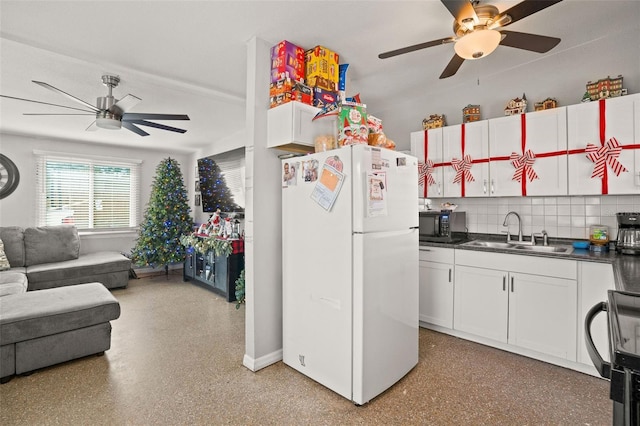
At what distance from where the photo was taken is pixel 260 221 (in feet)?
8.12

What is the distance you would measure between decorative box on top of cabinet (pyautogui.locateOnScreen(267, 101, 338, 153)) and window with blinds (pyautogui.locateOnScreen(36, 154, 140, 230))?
15.6 feet

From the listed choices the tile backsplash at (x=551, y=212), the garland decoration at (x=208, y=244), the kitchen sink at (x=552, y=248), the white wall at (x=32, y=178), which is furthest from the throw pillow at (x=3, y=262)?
the kitchen sink at (x=552, y=248)

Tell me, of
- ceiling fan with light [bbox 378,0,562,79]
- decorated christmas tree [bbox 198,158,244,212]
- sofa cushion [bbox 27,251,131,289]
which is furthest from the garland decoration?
ceiling fan with light [bbox 378,0,562,79]

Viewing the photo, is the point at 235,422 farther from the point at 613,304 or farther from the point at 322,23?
the point at 322,23

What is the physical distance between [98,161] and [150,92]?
3.05m

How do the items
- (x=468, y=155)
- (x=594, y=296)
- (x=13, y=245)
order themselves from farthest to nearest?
(x=13, y=245) → (x=468, y=155) → (x=594, y=296)

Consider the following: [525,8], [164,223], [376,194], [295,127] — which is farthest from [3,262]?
[525,8]

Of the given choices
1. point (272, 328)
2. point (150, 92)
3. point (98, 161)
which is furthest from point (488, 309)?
point (98, 161)

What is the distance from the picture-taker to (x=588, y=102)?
8.29 ft

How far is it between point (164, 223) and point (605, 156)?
229 inches

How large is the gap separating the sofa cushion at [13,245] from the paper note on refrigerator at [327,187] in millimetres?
4662

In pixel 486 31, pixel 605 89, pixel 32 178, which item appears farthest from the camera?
pixel 32 178

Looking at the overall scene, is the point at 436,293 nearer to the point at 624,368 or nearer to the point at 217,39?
the point at 624,368

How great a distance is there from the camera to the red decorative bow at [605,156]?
2404 mm
